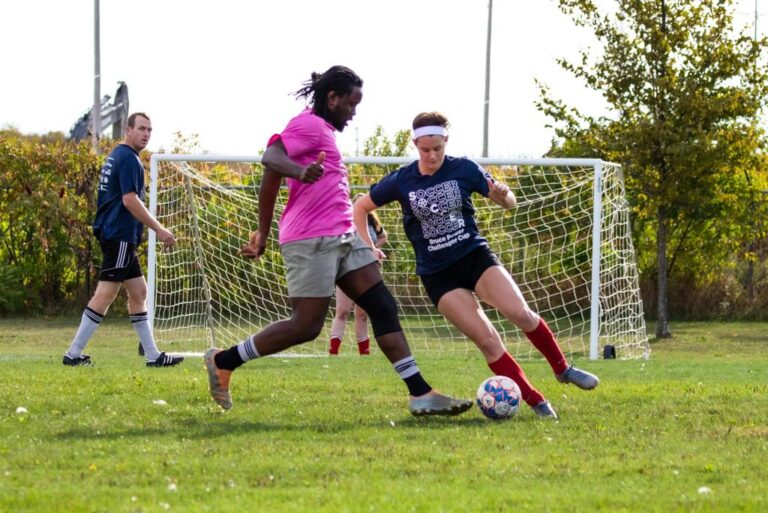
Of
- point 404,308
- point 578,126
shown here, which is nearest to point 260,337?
point 404,308

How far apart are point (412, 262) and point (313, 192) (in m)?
11.6

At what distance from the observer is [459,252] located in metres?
7.59

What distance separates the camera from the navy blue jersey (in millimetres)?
7609

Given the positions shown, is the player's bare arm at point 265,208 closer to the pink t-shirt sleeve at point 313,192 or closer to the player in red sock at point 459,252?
the pink t-shirt sleeve at point 313,192

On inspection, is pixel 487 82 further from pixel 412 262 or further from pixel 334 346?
pixel 334 346

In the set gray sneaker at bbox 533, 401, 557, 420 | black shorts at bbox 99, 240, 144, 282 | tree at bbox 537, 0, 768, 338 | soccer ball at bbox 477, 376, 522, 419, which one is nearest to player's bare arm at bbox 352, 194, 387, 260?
soccer ball at bbox 477, 376, 522, 419

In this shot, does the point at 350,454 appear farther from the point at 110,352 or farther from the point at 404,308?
the point at 404,308

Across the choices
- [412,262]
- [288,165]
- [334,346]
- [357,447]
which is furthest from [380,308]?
[412,262]

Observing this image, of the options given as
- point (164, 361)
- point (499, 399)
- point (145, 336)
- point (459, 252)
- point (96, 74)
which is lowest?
point (164, 361)

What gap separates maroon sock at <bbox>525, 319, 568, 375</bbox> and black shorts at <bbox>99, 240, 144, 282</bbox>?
4.02 meters

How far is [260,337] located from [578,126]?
12.6 meters

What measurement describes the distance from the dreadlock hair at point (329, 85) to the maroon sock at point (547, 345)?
72.7 inches

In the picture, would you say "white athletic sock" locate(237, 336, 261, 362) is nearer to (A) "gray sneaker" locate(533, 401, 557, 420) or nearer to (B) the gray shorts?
Result: (B) the gray shorts

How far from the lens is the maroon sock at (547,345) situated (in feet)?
25.4
